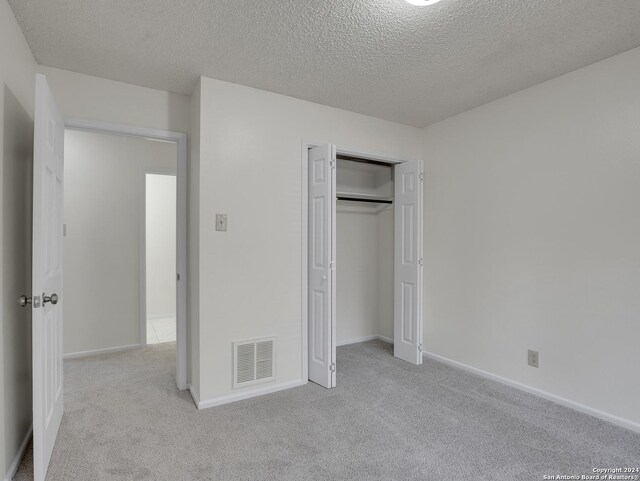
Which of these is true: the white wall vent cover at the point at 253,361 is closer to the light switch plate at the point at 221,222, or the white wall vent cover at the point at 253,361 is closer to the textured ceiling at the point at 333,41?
the light switch plate at the point at 221,222

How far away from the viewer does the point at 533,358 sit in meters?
2.83

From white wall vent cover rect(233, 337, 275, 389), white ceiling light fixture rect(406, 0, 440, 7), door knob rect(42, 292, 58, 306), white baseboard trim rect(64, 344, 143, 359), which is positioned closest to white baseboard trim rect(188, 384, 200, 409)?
white wall vent cover rect(233, 337, 275, 389)

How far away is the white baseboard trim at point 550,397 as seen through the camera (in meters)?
2.32

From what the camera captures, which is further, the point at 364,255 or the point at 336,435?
the point at 364,255

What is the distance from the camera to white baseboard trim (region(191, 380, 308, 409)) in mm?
2621

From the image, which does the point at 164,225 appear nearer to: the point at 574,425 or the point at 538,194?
the point at 538,194

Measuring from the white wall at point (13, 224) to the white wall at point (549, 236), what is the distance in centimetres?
333

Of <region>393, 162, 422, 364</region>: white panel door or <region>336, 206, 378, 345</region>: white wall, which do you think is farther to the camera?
<region>336, 206, 378, 345</region>: white wall

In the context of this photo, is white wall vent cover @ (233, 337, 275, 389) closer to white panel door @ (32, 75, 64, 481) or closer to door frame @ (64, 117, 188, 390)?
door frame @ (64, 117, 188, 390)

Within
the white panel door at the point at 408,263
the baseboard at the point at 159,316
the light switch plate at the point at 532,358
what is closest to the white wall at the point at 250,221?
the white panel door at the point at 408,263

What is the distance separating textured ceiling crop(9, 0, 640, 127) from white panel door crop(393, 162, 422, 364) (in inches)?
38.3

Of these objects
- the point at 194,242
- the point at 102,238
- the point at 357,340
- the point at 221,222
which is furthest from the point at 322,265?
the point at 102,238

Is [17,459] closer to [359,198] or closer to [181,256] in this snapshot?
[181,256]

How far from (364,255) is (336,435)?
232cm
